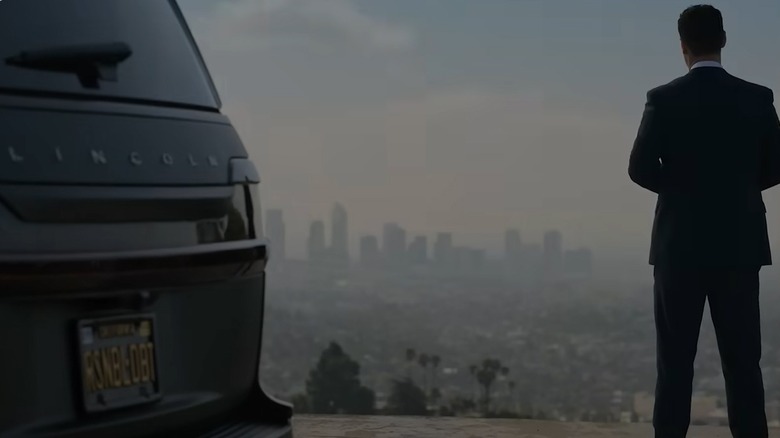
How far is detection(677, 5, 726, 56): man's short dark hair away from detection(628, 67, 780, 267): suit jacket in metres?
0.09

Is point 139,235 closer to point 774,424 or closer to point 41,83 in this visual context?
point 41,83

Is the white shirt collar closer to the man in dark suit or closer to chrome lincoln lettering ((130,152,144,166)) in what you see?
the man in dark suit

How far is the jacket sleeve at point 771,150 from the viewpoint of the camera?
3.83 meters

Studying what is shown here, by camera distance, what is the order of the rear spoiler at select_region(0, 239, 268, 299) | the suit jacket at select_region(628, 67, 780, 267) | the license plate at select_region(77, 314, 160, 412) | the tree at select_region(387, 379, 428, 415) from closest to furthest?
the rear spoiler at select_region(0, 239, 268, 299)
the license plate at select_region(77, 314, 160, 412)
the suit jacket at select_region(628, 67, 780, 267)
the tree at select_region(387, 379, 428, 415)

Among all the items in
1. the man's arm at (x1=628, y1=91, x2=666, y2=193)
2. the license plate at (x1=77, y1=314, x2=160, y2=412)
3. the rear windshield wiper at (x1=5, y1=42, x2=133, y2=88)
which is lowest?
the license plate at (x1=77, y1=314, x2=160, y2=412)

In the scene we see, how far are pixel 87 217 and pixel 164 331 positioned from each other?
0.33 metres

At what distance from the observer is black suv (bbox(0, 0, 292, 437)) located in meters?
2.14

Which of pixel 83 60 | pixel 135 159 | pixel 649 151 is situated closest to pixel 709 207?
pixel 649 151

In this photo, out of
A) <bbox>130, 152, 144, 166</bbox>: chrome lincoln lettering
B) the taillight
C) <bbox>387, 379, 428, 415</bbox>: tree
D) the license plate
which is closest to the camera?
the license plate

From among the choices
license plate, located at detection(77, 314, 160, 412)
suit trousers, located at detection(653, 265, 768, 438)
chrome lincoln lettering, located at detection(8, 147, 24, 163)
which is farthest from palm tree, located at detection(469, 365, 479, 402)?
chrome lincoln lettering, located at detection(8, 147, 24, 163)

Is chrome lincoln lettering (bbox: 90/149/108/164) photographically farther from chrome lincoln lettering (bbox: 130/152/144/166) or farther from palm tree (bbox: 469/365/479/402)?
palm tree (bbox: 469/365/479/402)

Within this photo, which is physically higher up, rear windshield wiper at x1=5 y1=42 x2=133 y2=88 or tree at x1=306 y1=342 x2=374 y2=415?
rear windshield wiper at x1=5 y1=42 x2=133 y2=88

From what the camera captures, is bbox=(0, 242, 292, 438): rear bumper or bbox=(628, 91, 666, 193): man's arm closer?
bbox=(0, 242, 292, 438): rear bumper

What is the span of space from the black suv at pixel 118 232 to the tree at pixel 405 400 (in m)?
2.80
